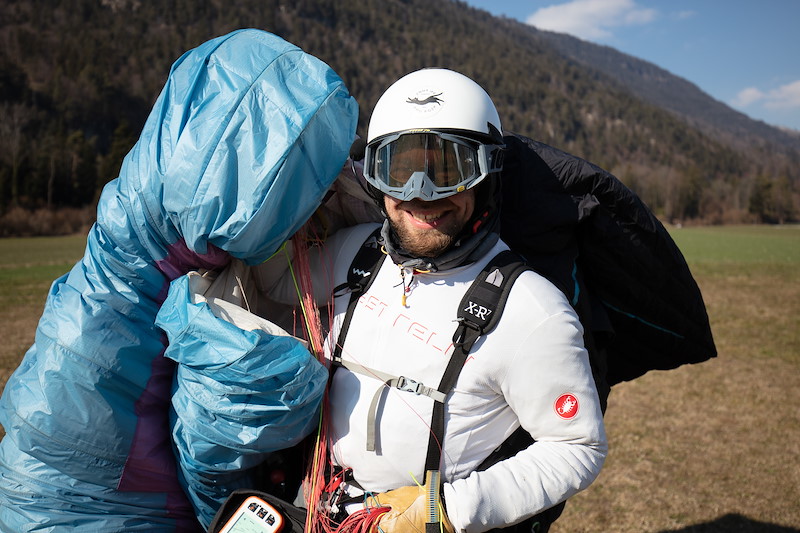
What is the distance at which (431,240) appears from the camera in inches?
73.0

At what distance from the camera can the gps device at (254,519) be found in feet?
5.52

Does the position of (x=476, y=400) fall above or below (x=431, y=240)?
below

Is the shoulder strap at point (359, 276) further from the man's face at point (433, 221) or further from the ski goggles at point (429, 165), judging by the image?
the ski goggles at point (429, 165)

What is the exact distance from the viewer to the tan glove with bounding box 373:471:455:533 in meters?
1.54

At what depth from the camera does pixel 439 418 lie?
1.70m

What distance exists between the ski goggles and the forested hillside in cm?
4206

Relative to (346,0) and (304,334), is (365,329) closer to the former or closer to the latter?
(304,334)

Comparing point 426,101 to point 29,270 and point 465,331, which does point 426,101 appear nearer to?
point 465,331

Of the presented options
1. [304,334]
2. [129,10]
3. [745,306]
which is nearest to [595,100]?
[129,10]

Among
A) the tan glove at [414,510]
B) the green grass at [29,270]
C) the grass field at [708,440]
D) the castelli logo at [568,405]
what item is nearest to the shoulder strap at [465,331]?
the tan glove at [414,510]

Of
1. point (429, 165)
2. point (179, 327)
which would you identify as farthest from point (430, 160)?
point (179, 327)

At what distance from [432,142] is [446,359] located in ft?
2.16

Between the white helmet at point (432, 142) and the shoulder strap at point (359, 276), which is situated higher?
the white helmet at point (432, 142)

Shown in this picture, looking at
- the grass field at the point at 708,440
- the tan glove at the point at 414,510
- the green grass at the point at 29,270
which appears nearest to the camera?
the tan glove at the point at 414,510
